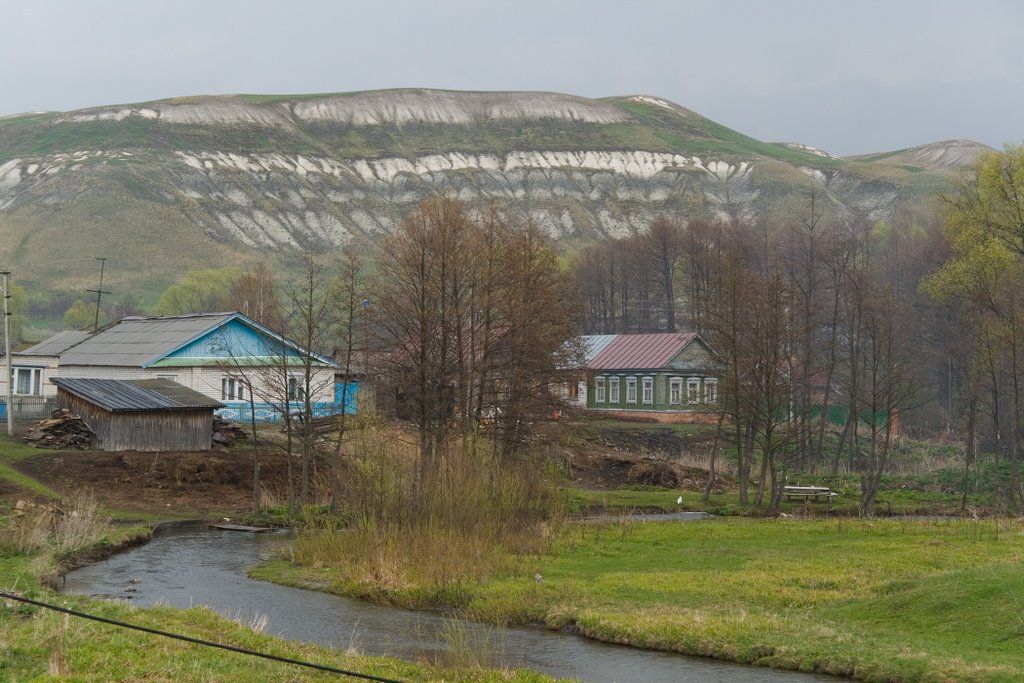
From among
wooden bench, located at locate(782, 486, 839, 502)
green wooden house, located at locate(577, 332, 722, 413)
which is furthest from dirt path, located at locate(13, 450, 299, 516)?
green wooden house, located at locate(577, 332, 722, 413)

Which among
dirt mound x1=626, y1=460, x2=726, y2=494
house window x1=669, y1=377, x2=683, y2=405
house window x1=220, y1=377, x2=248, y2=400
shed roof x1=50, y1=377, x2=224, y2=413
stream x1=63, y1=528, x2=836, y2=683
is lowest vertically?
stream x1=63, y1=528, x2=836, y2=683

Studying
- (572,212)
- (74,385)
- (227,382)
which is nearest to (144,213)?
(572,212)

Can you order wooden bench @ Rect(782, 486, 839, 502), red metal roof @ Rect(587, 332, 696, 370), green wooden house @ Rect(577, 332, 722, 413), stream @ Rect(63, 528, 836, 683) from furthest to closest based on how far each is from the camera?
red metal roof @ Rect(587, 332, 696, 370)
green wooden house @ Rect(577, 332, 722, 413)
wooden bench @ Rect(782, 486, 839, 502)
stream @ Rect(63, 528, 836, 683)

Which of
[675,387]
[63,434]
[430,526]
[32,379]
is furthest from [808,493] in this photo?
[32,379]

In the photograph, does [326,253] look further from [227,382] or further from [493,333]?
[493,333]

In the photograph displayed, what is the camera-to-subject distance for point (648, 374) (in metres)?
75.6

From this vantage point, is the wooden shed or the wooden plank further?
the wooden shed

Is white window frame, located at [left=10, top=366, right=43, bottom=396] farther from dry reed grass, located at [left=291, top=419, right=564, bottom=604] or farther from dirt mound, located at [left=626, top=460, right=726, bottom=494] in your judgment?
dry reed grass, located at [left=291, top=419, right=564, bottom=604]

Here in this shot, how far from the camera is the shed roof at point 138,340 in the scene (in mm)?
A: 57094

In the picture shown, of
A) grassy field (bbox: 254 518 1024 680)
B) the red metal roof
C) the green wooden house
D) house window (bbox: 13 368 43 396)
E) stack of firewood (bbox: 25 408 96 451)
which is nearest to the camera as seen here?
grassy field (bbox: 254 518 1024 680)

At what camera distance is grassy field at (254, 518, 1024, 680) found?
670 inches

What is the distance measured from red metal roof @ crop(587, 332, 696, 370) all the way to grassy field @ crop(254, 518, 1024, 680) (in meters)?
44.4

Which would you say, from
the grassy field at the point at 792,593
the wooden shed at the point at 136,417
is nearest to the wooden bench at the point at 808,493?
the grassy field at the point at 792,593

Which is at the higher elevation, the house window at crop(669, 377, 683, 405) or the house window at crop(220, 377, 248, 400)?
the house window at crop(669, 377, 683, 405)
